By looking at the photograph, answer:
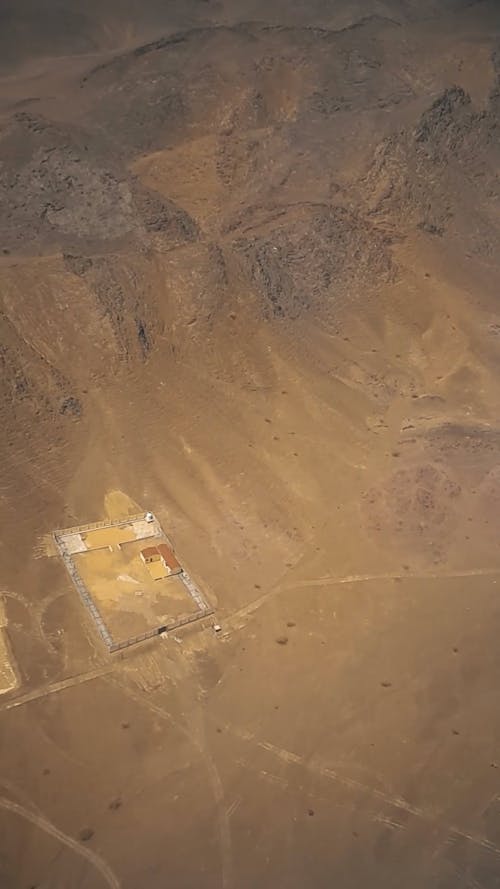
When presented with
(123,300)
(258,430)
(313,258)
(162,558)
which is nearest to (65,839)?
(162,558)

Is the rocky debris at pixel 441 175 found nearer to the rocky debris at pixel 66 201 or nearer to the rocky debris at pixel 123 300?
the rocky debris at pixel 66 201

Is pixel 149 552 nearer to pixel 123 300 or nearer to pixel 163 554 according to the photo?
pixel 163 554

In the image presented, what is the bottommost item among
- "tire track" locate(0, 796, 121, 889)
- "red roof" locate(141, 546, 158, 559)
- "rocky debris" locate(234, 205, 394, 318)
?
"tire track" locate(0, 796, 121, 889)

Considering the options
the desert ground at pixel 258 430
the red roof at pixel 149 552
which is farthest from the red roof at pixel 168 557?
the desert ground at pixel 258 430

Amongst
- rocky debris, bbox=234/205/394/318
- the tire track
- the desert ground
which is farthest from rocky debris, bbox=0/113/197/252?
the tire track

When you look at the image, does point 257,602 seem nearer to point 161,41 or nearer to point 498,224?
point 498,224

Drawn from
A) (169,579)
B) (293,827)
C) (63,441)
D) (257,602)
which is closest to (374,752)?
(293,827)

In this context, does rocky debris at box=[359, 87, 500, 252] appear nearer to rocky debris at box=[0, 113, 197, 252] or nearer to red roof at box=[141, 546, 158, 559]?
rocky debris at box=[0, 113, 197, 252]
